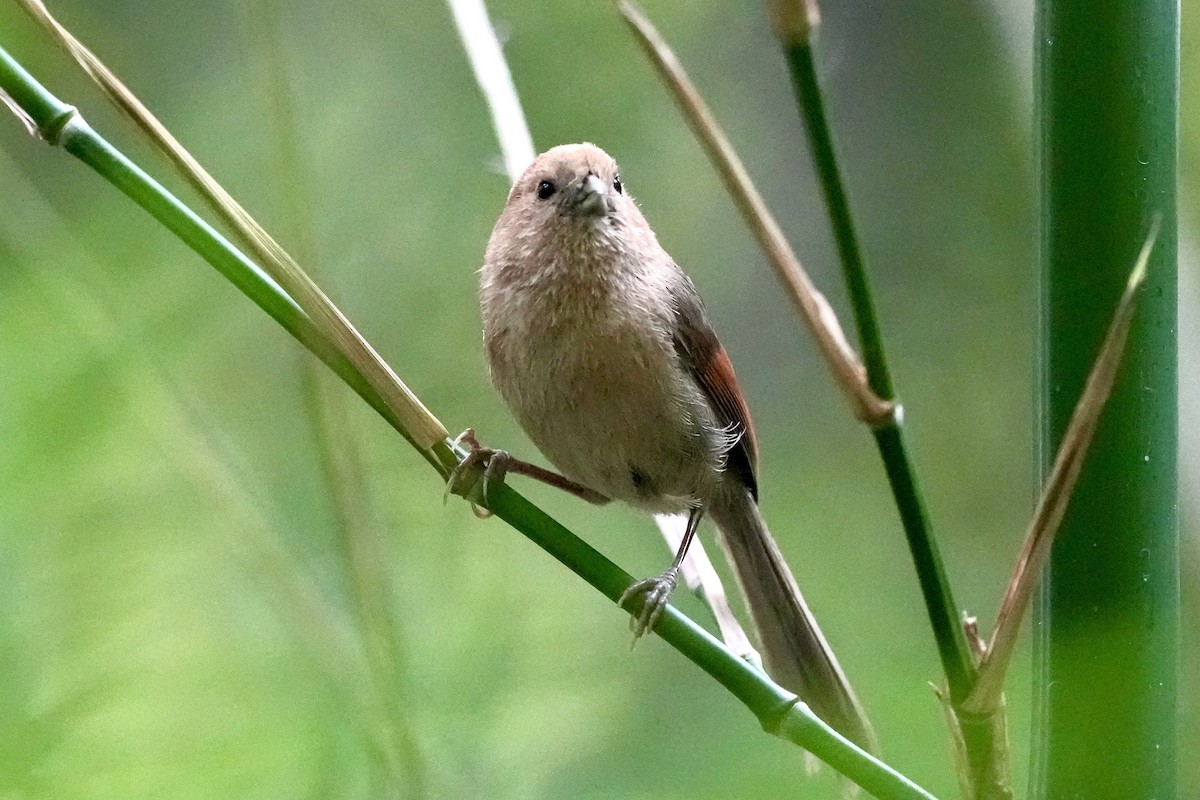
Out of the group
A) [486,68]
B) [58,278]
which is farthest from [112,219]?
[486,68]

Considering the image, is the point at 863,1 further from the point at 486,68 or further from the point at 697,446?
the point at 486,68

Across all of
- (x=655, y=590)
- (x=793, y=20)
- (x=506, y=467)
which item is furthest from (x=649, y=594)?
(x=793, y=20)

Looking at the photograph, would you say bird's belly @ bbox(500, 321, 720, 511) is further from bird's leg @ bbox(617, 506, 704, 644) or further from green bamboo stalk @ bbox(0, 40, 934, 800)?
green bamboo stalk @ bbox(0, 40, 934, 800)

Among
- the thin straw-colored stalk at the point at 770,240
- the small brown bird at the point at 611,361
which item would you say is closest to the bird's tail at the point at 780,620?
the small brown bird at the point at 611,361

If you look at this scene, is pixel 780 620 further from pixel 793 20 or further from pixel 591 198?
pixel 793 20

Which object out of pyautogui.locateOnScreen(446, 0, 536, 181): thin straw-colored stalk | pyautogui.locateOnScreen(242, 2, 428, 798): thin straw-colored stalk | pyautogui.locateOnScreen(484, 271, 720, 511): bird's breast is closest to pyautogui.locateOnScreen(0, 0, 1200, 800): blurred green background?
pyautogui.locateOnScreen(242, 2, 428, 798): thin straw-colored stalk

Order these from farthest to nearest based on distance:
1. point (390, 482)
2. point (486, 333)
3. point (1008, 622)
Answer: point (486, 333) < point (390, 482) < point (1008, 622)
